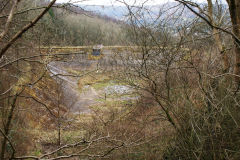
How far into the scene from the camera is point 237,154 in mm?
3219

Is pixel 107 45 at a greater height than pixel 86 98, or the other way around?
pixel 107 45

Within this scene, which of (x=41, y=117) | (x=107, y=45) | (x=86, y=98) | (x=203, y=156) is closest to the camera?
(x=203, y=156)

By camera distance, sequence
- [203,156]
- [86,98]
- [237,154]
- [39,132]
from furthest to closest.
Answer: [86,98] → [39,132] → [203,156] → [237,154]

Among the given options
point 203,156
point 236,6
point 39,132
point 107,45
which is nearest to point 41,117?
point 39,132

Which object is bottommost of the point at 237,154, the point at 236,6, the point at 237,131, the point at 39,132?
the point at 39,132

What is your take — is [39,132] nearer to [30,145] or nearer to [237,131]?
[30,145]

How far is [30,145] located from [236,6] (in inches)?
294

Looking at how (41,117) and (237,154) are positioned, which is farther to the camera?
(41,117)

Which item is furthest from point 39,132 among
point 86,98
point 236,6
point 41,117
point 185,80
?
point 236,6

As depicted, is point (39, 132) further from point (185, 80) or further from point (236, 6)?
point (236, 6)

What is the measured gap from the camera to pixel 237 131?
337 centimetres

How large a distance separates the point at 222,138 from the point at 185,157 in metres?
0.88

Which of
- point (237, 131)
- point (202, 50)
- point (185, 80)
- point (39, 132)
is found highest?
point (202, 50)

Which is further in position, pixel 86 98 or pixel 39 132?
pixel 86 98
